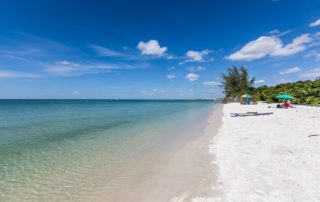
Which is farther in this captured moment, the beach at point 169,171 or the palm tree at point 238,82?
the palm tree at point 238,82

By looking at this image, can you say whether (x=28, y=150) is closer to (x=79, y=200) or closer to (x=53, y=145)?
(x=53, y=145)

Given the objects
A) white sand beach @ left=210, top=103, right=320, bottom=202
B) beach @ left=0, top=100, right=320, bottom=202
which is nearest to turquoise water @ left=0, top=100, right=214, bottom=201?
beach @ left=0, top=100, right=320, bottom=202

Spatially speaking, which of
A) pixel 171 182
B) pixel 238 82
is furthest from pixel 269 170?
pixel 238 82

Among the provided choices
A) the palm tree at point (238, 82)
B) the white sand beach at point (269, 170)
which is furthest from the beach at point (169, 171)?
the palm tree at point (238, 82)

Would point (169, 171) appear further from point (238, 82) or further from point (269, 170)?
point (238, 82)

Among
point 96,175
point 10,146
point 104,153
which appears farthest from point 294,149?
point 10,146

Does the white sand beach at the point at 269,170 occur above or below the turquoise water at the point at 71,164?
above

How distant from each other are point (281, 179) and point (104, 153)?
6359 mm

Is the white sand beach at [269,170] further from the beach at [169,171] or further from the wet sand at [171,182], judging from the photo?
the wet sand at [171,182]

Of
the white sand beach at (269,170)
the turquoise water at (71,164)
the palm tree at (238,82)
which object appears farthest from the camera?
the palm tree at (238,82)

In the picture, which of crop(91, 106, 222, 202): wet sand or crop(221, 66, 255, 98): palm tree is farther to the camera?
crop(221, 66, 255, 98): palm tree

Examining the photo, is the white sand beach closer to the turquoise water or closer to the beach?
the beach

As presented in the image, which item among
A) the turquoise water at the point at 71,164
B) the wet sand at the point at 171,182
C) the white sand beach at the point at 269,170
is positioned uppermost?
the white sand beach at the point at 269,170

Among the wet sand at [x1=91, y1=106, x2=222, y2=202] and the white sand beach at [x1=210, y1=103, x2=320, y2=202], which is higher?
the white sand beach at [x1=210, y1=103, x2=320, y2=202]
